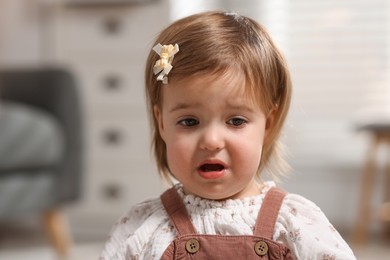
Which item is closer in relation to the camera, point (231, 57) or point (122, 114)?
point (231, 57)

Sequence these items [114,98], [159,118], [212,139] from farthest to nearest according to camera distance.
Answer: [114,98] → [159,118] → [212,139]

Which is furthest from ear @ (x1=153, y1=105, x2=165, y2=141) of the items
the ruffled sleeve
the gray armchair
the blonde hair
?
the gray armchair

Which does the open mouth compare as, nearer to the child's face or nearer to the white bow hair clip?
the child's face

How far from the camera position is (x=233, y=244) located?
103 centimetres

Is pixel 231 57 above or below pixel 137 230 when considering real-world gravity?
above

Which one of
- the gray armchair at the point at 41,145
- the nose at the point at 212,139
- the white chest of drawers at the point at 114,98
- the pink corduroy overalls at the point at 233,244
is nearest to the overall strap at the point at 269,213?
the pink corduroy overalls at the point at 233,244

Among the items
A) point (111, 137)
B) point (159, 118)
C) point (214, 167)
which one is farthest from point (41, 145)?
point (214, 167)

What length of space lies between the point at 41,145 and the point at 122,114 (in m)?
0.64

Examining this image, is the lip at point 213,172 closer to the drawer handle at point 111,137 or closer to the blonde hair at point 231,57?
the blonde hair at point 231,57

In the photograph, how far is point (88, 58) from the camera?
2.95 metres

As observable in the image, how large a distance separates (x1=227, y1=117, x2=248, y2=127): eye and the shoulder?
183mm

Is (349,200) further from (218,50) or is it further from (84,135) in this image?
(218,50)

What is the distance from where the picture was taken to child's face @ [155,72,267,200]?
1021 millimetres

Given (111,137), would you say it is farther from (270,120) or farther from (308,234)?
(308,234)
